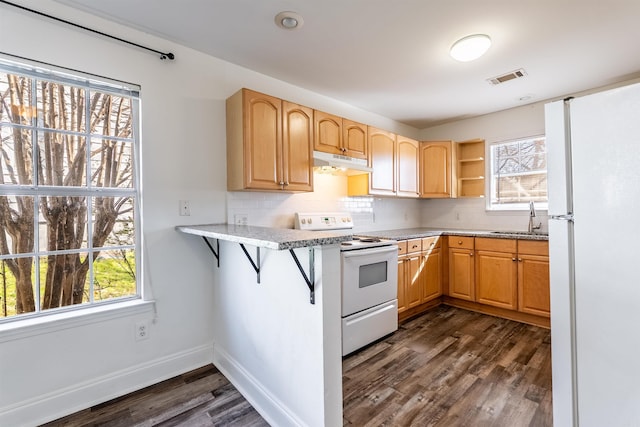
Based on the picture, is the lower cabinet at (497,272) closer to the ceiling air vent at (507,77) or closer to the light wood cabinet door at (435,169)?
the light wood cabinet door at (435,169)

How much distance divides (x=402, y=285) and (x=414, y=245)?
47 cm

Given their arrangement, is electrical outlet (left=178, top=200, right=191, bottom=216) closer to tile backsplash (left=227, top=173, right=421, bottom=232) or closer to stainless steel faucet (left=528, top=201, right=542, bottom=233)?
tile backsplash (left=227, top=173, right=421, bottom=232)

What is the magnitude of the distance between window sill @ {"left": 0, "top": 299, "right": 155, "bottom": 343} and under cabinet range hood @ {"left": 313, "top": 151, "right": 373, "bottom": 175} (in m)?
1.73

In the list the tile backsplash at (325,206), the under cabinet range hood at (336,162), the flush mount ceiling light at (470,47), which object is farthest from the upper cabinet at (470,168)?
the flush mount ceiling light at (470,47)

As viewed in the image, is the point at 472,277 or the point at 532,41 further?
the point at 472,277

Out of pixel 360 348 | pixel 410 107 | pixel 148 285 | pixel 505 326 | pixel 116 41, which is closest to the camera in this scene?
pixel 116 41

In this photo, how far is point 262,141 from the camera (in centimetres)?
229

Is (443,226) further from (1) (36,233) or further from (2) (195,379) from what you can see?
(1) (36,233)

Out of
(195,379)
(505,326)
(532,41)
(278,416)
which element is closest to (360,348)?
(278,416)

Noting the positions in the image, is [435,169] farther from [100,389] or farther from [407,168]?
[100,389]

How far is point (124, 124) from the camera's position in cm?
204

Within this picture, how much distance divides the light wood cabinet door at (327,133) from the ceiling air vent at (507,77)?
1571mm

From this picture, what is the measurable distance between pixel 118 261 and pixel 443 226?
400 cm

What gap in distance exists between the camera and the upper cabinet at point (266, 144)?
2.23 meters
